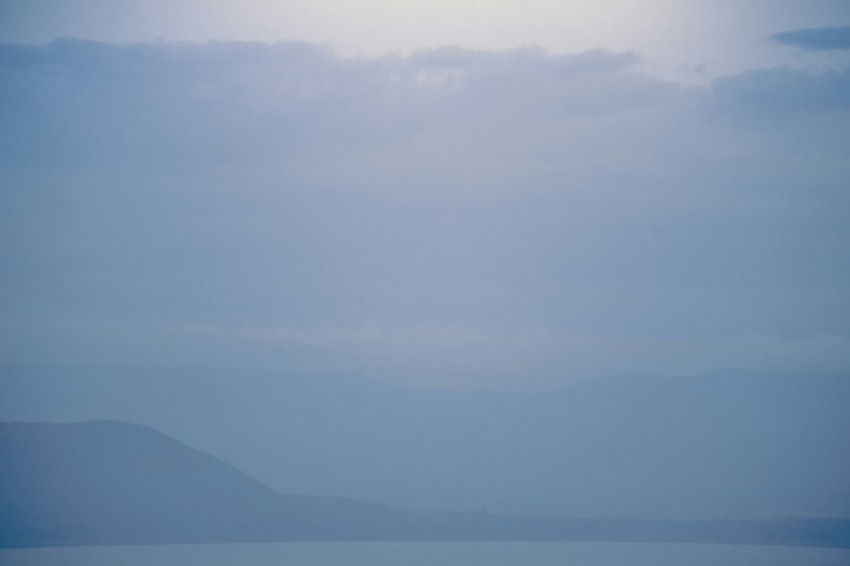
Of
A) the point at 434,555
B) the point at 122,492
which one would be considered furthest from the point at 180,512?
the point at 434,555

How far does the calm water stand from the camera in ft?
14.7

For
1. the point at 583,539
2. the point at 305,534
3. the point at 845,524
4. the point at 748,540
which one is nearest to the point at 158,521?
the point at 305,534

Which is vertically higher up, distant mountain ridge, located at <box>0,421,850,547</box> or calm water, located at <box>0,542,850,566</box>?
distant mountain ridge, located at <box>0,421,850,547</box>

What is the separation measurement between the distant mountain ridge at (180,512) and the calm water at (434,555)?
5cm

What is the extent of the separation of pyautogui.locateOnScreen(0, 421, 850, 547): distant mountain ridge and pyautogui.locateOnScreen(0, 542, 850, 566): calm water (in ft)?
0.15

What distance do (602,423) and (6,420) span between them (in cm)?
298

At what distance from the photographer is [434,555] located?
460cm

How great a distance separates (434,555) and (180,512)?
1298 millimetres

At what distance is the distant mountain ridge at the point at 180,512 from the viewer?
4531 millimetres

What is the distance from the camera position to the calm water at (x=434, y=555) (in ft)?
14.7

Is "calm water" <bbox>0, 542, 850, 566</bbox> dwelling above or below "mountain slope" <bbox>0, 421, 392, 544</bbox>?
below

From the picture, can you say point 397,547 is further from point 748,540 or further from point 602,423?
point 748,540

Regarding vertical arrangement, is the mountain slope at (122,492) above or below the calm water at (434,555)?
above

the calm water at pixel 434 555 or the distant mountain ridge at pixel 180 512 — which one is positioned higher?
the distant mountain ridge at pixel 180 512
